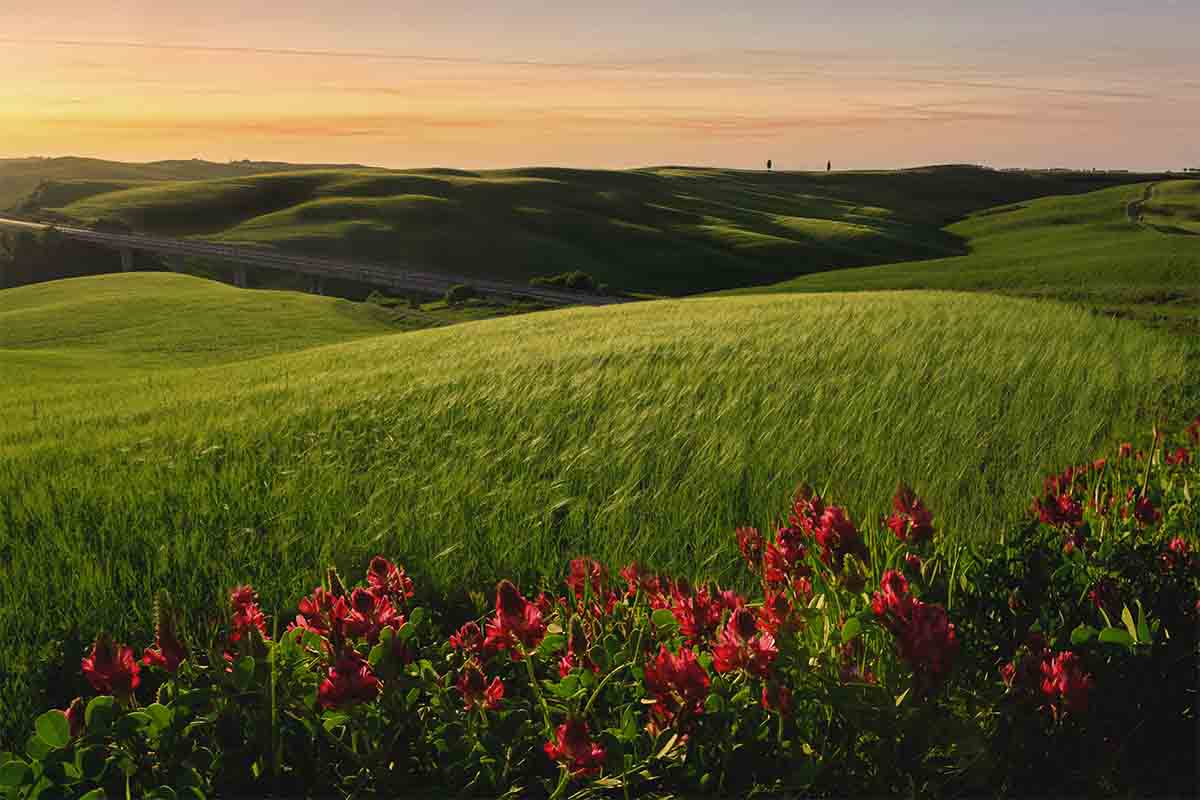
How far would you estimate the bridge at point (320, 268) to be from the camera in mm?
58219

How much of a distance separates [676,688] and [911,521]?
1375 mm

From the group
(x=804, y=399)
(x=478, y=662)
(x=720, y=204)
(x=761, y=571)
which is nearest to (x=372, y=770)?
(x=478, y=662)

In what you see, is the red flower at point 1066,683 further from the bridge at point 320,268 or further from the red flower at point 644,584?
the bridge at point 320,268

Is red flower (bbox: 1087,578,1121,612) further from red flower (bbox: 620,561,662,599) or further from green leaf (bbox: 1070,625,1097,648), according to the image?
red flower (bbox: 620,561,662,599)

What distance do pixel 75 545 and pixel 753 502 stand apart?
366 cm

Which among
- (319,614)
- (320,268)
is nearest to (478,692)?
(319,614)

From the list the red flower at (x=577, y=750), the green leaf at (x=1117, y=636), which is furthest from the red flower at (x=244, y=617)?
the green leaf at (x=1117, y=636)

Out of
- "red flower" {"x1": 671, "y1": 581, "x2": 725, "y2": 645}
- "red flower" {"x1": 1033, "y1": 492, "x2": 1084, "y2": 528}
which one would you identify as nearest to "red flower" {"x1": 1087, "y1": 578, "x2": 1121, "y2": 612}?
"red flower" {"x1": 1033, "y1": 492, "x2": 1084, "y2": 528}

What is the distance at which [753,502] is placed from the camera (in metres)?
5.36

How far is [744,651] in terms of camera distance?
8.92ft

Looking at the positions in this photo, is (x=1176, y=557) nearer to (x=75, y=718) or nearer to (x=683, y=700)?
(x=683, y=700)

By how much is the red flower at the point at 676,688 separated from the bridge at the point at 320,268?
4868cm

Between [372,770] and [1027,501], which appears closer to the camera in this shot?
[372,770]

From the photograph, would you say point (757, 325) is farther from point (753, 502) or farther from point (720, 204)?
point (720, 204)
